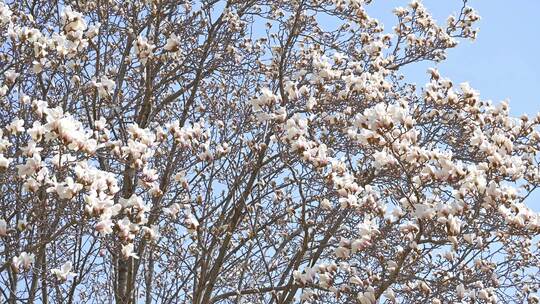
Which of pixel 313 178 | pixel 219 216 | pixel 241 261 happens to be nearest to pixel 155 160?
pixel 219 216

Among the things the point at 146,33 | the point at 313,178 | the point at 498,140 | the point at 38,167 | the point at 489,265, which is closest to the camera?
the point at 38,167

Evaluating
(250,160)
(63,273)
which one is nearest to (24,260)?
(63,273)

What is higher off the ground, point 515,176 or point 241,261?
point 241,261

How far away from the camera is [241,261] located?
21.4 feet

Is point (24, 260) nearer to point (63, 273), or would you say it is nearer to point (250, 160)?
point (63, 273)

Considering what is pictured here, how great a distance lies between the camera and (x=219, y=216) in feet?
21.8

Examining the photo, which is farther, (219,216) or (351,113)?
(219,216)

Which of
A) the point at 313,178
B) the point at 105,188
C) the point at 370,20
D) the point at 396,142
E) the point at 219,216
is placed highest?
the point at 370,20

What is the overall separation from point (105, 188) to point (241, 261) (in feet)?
10.1

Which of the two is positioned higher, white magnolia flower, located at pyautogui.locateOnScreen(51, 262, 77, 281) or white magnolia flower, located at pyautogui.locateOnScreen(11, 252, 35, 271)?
white magnolia flower, located at pyautogui.locateOnScreen(11, 252, 35, 271)

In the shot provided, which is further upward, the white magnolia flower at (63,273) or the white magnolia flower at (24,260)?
the white magnolia flower at (24,260)

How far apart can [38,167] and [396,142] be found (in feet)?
7.10

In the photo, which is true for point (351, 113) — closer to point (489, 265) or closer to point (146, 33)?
point (489, 265)

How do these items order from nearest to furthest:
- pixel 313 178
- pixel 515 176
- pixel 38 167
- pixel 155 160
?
1. pixel 38 167
2. pixel 515 176
3. pixel 313 178
4. pixel 155 160
